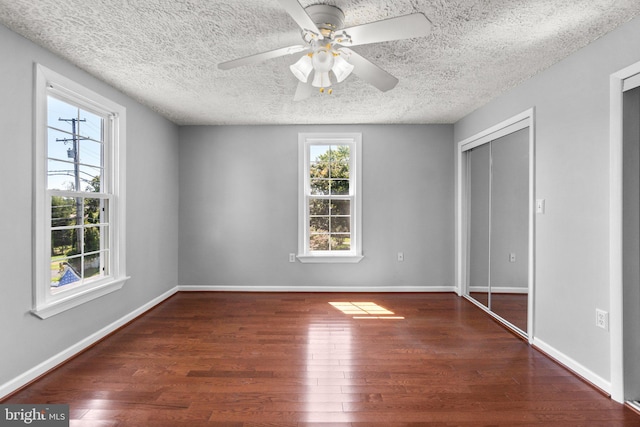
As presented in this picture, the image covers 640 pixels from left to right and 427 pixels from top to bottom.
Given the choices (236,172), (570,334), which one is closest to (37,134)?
(236,172)

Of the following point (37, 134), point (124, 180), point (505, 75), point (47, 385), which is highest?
point (505, 75)

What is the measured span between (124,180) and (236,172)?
1.57 metres

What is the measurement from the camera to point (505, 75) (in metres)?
2.97

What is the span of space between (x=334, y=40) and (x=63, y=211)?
2464 mm

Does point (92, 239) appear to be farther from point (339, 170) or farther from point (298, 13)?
point (339, 170)

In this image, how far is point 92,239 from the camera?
3.05 meters

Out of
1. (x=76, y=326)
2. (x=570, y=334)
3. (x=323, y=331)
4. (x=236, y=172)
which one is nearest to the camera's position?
(x=570, y=334)

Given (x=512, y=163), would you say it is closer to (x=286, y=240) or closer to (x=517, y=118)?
(x=517, y=118)

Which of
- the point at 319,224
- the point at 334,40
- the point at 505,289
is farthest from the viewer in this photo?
the point at 319,224

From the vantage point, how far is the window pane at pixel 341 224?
479 centimetres

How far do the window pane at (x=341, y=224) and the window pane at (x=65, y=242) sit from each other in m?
2.96

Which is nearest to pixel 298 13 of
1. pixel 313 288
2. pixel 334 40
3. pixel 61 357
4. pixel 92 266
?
pixel 334 40

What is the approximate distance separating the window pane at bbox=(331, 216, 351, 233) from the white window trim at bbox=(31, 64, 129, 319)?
2.59m

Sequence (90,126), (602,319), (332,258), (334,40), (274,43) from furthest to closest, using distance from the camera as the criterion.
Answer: (332,258) < (90,126) < (274,43) < (602,319) < (334,40)
